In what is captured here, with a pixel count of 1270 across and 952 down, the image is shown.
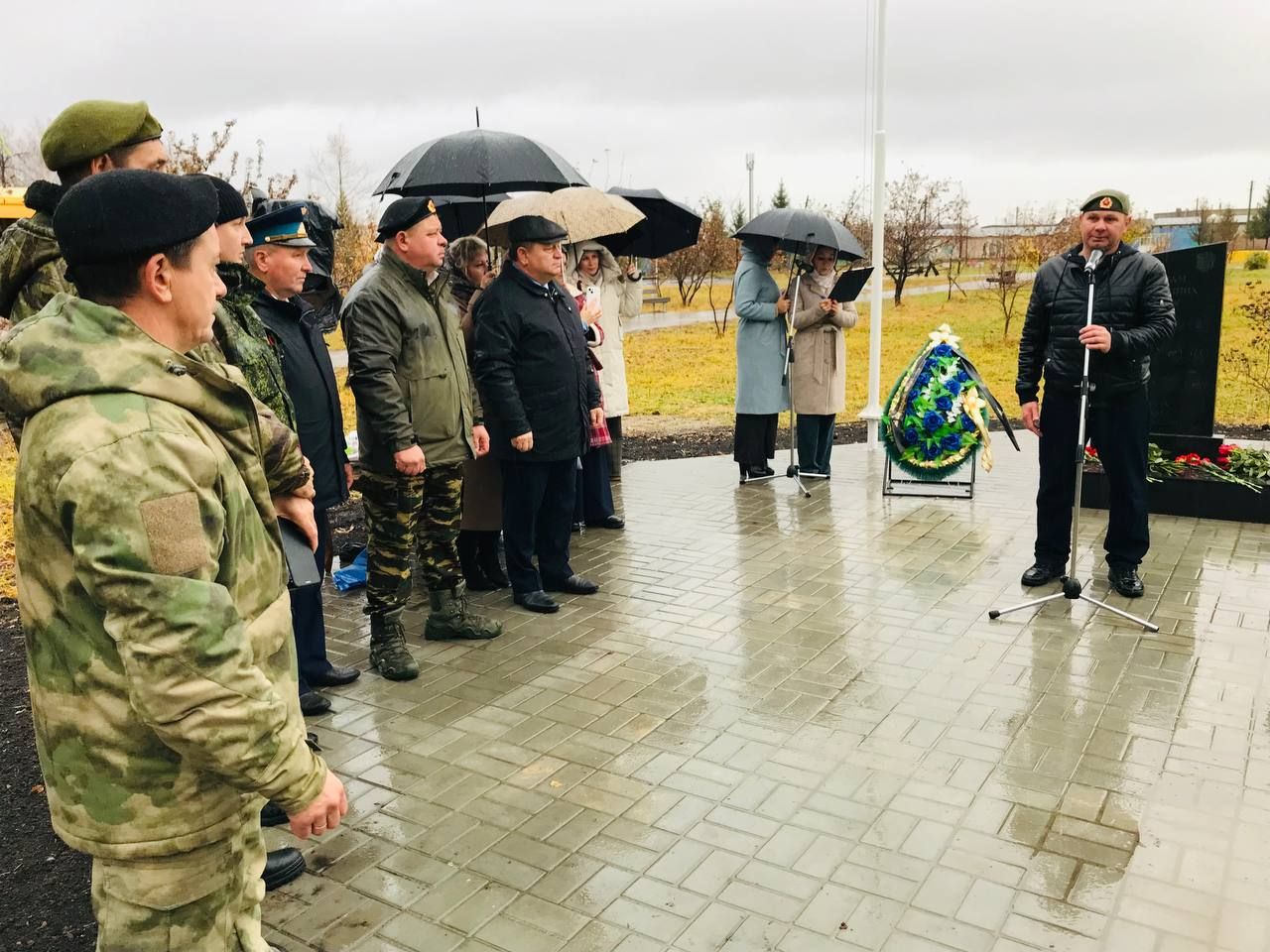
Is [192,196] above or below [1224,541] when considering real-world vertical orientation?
above

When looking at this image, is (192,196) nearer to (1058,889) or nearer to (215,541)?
(215,541)

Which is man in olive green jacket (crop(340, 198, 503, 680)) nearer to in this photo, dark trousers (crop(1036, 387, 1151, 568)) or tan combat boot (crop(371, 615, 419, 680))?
tan combat boot (crop(371, 615, 419, 680))

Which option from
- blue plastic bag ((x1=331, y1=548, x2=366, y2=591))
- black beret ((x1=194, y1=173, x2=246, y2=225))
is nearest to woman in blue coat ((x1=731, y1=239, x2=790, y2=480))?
blue plastic bag ((x1=331, y1=548, x2=366, y2=591))

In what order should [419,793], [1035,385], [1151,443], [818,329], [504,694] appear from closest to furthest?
[419,793], [504,694], [1035,385], [1151,443], [818,329]

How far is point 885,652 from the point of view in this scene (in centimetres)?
485

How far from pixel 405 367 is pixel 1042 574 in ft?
12.3

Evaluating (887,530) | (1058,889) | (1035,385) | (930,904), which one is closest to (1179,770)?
(1058,889)

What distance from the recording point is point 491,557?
6102 mm

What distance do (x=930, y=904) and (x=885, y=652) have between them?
2.00 meters

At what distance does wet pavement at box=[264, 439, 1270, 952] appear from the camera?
2.89 m

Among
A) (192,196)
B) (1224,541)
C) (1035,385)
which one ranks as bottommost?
(1224,541)

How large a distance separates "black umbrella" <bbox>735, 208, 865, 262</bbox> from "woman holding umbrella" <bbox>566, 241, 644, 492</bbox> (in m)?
0.95

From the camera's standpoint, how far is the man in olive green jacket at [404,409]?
4.47 meters

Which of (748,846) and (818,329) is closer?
(748,846)
